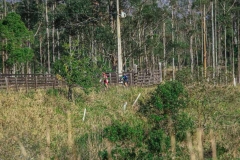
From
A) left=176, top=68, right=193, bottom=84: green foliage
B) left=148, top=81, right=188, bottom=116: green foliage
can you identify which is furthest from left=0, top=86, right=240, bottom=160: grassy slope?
left=176, top=68, right=193, bottom=84: green foliage

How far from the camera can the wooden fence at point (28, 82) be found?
24.5 metres

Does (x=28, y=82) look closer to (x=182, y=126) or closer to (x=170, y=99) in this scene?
(x=170, y=99)

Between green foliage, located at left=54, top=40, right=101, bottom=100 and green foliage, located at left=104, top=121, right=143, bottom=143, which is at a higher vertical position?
green foliage, located at left=54, top=40, right=101, bottom=100

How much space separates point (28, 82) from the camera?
25.0 m

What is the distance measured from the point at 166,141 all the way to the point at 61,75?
1342 centimetres

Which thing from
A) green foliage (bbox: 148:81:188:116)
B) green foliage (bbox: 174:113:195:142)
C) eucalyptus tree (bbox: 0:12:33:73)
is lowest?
green foliage (bbox: 174:113:195:142)

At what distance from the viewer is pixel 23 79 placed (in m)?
24.9

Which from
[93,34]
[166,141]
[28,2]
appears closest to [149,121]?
[166,141]

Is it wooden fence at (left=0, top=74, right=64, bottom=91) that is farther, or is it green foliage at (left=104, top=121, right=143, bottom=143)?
wooden fence at (left=0, top=74, right=64, bottom=91)

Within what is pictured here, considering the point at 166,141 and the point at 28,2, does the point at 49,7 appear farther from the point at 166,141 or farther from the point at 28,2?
the point at 166,141

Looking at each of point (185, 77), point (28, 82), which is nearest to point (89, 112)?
point (28, 82)

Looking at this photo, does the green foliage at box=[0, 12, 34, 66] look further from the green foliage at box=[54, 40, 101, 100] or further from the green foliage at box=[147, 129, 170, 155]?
the green foliage at box=[147, 129, 170, 155]

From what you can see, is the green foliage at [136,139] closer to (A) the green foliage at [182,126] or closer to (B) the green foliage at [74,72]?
(A) the green foliage at [182,126]

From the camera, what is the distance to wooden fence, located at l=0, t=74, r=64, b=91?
24.5 metres
